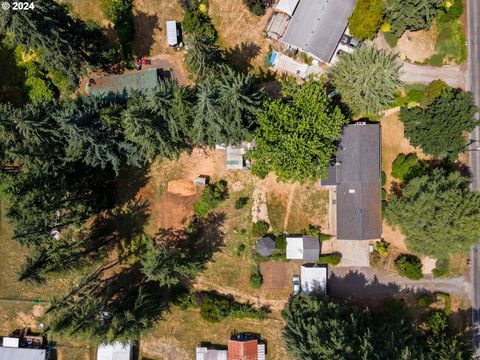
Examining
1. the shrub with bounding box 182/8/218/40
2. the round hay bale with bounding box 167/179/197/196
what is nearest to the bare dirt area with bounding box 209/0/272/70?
the shrub with bounding box 182/8/218/40

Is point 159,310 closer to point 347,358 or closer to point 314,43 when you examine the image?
point 347,358

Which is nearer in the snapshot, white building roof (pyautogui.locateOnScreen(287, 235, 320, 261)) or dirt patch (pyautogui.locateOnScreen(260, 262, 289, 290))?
white building roof (pyautogui.locateOnScreen(287, 235, 320, 261))

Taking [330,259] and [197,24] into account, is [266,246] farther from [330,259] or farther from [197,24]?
[197,24]

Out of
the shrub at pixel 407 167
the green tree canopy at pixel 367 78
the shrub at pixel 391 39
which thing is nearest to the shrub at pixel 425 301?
the shrub at pixel 407 167

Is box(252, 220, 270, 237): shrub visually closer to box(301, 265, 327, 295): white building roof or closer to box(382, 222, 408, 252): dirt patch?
box(301, 265, 327, 295): white building roof

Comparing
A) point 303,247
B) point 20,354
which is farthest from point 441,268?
point 20,354
